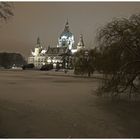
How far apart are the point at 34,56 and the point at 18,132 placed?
153 meters

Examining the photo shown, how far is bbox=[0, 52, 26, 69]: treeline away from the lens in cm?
11938

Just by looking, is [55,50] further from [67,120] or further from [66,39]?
[67,120]

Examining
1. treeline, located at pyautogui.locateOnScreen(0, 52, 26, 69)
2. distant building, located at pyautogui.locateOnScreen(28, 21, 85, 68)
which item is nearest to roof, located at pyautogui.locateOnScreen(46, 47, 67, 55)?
distant building, located at pyautogui.locateOnScreen(28, 21, 85, 68)

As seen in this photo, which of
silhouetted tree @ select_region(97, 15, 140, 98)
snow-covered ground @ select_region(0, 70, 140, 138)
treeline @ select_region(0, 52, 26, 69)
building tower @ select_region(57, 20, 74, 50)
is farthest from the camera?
building tower @ select_region(57, 20, 74, 50)

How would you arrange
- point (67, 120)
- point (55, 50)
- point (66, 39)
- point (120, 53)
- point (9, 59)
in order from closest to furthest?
point (67, 120)
point (120, 53)
point (9, 59)
point (55, 50)
point (66, 39)

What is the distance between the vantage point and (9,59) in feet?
414

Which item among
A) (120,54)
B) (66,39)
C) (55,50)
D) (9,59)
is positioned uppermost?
(66,39)

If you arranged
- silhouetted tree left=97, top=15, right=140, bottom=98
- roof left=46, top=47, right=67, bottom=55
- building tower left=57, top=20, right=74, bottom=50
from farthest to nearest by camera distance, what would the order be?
building tower left=57, top=20, right=74, bottom=50 < roof left=46, top=47, right=67, bottom=55 < silhouetted tree left=97, top=15, right=140, bottom=98

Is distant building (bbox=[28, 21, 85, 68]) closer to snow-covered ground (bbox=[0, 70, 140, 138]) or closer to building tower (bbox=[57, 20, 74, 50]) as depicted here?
building tower (bbox=[57, 20, 74, 50])

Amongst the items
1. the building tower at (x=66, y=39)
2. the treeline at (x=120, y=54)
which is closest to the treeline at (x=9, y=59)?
the building tower at (x=66, y=39)

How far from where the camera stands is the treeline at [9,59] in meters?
119

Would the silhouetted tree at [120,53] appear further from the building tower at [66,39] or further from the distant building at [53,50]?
the building tower at [66,39]

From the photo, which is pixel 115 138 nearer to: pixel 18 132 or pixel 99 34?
pixel 18 132

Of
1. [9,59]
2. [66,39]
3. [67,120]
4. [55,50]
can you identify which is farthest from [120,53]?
[66,39]
